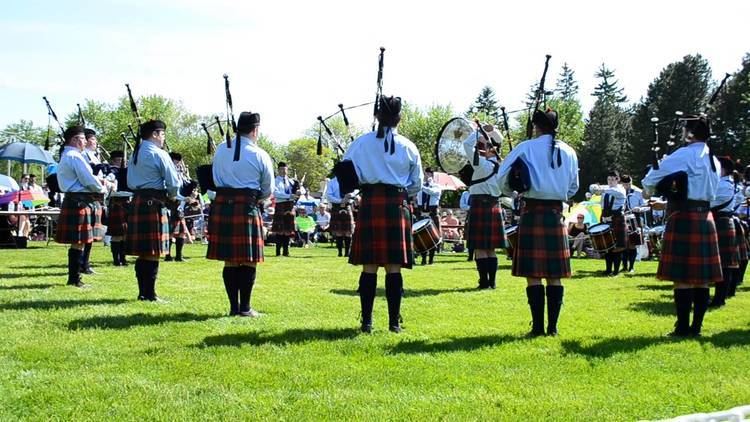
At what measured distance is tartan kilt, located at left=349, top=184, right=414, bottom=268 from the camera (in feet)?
18.6

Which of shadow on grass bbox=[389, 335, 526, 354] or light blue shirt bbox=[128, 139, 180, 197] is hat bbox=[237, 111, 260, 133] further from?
shadow on grass bbox=[389, 335, 526, 354]

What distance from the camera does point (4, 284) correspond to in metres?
8.27

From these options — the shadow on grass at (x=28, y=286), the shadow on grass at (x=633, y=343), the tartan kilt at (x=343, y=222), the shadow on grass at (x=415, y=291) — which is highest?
the tartan kilt at (x=343, y=222)

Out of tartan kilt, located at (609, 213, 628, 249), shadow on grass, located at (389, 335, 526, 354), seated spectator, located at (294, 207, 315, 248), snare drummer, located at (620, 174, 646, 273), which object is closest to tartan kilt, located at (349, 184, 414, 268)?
shadow on grass, located at (389, 335, 526, 354)

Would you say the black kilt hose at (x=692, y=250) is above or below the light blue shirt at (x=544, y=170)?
below

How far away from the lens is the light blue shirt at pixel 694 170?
19.0ft

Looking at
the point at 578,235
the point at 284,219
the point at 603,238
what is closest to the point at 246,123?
the point at 603,238

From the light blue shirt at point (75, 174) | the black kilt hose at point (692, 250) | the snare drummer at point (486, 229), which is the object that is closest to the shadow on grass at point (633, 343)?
the black kilt hose at point (692, 250)

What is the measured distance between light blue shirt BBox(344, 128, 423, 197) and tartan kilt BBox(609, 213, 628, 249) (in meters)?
6.62

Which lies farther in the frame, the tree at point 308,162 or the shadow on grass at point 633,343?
the tree at point 308,162

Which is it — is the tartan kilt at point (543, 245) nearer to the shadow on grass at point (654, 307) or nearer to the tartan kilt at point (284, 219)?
the shadow on grass at point (654, 307)

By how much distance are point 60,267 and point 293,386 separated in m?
7.84

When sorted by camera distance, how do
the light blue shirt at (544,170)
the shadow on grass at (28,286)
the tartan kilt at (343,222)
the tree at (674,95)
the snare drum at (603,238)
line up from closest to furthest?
the light blue shirt at (544,170) → the shadow on grass at (28,286) → the snare drum at (603,238) → the tartan kilt at (343,222) → the tree at (674,95)

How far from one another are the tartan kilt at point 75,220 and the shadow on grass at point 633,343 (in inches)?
210
